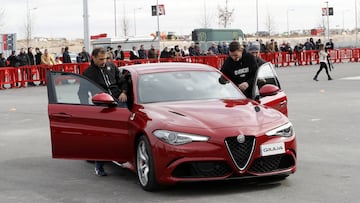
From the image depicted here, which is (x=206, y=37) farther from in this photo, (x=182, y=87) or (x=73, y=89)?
(x=182, y=87)

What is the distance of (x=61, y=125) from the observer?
836 cm

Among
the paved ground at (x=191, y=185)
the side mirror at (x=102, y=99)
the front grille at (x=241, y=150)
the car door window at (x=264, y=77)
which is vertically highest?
the car door window at (x=264, y=77)

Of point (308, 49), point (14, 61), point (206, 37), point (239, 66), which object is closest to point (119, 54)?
point (14, 61)

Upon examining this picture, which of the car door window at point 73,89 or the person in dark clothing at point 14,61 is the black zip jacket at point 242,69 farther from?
the person in dark clothing at point 14,61

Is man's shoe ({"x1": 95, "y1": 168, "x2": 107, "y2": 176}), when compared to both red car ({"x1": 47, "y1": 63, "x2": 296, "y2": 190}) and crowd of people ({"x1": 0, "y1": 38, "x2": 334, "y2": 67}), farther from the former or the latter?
crowd of people ({"x1": 0, "y1": 38, "x2": 334, "y2": 67})

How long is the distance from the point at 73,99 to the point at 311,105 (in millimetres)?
10018

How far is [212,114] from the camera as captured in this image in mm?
7445

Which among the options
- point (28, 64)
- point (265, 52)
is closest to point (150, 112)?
point (28, 64)

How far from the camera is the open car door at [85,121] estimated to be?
8.02 m

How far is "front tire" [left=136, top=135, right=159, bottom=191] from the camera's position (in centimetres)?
726

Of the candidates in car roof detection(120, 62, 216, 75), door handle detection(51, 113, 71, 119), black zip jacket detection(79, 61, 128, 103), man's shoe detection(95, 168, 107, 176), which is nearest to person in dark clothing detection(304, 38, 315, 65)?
black zip jacket detection(79, 61, 128, 103)

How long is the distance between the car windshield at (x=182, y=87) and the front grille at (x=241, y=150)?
1311 millimetres

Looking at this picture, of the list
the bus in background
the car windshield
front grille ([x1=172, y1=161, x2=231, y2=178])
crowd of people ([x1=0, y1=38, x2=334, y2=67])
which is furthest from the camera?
the bus in background

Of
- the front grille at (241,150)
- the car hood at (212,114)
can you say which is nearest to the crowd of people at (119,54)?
the car hood at (212,114)
